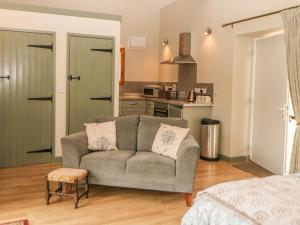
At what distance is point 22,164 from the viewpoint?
4855 mm

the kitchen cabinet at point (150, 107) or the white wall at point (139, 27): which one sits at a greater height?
the white wall at point (139, 27)

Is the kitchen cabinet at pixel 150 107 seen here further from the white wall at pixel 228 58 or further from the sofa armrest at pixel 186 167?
the sofa armrest at pixel 186 167

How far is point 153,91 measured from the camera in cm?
722

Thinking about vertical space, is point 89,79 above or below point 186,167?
above

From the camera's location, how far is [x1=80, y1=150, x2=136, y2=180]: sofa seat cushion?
11.6 ft

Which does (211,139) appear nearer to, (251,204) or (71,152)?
(71,152)

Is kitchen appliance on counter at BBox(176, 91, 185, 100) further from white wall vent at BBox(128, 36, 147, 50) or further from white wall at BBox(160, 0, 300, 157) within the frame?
white wall vent at BBox(128, 36, 147, 50)

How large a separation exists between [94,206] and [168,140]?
111 cm

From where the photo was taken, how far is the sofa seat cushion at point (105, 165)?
354 centimetres

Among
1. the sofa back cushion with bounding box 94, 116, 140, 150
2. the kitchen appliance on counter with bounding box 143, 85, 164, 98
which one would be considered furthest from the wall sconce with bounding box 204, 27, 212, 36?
the sofa back cushion with bounding box 94, 116, 140, 150

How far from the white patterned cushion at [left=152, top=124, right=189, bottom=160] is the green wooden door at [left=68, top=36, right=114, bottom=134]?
168 centimetres

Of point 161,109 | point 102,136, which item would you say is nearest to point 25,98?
point 102,136

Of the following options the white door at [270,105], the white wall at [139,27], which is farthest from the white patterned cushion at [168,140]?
the white wall at [139,27]

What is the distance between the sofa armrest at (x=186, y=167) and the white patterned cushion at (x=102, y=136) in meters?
0.93
